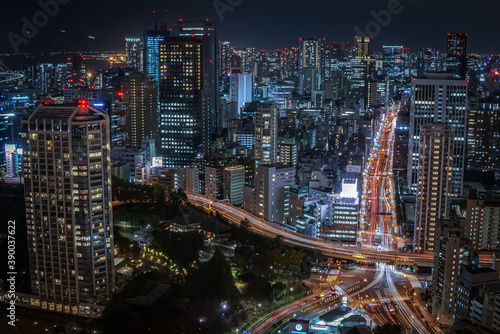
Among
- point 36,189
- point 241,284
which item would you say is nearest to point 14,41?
point 36,189

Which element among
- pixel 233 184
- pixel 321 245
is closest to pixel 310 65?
pixel 233 184

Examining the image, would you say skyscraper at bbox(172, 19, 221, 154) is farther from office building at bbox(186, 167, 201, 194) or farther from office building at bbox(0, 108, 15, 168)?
office building at bbox(0, 108, 15, 168)

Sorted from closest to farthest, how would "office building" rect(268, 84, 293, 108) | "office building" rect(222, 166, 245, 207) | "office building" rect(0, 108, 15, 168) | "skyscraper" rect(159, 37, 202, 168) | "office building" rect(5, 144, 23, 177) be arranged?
"office building" rect(222, 166, 245, 207) → "office building" rect(5, 144, 23, 177) → "office building" rect(0, 108, 15, 168) → "skyscraper" rect(159, 37, 202, 168) → "office building" rect(268, 84, 293, 108)

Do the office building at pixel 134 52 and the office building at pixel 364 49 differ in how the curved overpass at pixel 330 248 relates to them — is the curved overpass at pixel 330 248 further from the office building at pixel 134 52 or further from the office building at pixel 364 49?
the office building at pixel 364 49

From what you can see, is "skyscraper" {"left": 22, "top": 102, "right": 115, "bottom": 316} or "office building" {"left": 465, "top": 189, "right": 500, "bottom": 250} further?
"office building" {"left": 465, "top": 189, "right": 500, "bottom": 250}

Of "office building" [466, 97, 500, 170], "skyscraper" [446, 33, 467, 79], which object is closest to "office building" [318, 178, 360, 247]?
"office building" [466, 97, 500, 170]

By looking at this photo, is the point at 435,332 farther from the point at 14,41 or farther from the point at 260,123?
the point at 14,41
